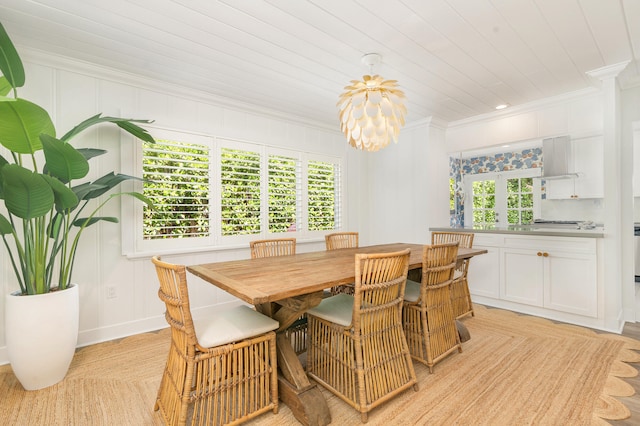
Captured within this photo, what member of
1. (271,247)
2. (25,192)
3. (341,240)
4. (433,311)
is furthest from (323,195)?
(25,192)

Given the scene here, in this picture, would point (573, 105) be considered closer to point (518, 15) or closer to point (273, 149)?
point (518, 15)

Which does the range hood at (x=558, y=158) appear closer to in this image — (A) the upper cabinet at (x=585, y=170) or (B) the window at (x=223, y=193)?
(A) the upper cabinet at (x=585, y=170)

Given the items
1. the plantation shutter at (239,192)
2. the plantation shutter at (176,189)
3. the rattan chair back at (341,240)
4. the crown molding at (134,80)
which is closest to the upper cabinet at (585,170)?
the rattan chair back at (341,240)

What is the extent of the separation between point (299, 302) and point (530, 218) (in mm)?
6031

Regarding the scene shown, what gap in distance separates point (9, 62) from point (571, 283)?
4.81 metres

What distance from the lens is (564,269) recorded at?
10.6 ft

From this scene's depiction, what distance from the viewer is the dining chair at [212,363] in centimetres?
153

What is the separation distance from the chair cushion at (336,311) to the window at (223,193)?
1.75m

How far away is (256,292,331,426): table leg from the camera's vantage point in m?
1.69

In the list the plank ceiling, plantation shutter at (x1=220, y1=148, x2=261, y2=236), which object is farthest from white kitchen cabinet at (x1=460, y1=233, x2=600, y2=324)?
plantation shutter at (x1=220, y1=148, x2=261, y2=236)

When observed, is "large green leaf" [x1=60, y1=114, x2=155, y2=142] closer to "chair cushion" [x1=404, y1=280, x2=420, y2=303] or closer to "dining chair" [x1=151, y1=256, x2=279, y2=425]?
"dining chair" [x1=151, y1=256, x2=279, y2=425]

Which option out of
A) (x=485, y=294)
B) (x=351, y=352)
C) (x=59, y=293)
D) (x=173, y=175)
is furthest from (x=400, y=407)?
(x=173, y=175)

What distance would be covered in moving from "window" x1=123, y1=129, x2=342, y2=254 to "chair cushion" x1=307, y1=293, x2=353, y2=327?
1753 millimetres

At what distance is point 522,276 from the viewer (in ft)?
11.5
